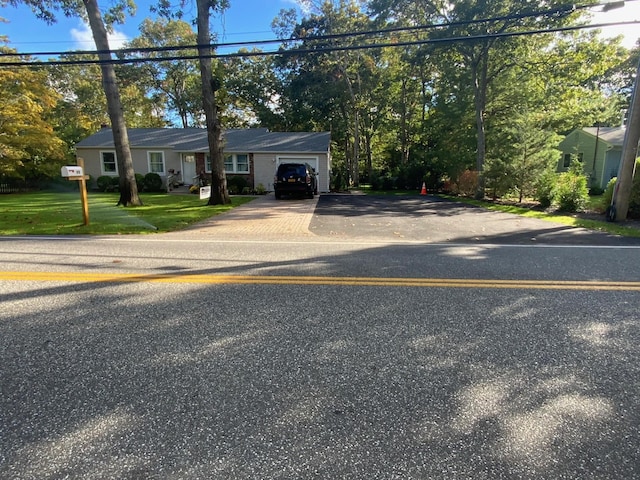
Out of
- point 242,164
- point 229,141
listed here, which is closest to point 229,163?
point 242,164

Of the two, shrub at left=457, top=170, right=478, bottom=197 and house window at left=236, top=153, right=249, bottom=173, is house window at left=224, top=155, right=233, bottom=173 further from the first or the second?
shrub at left=457, top=170, right=478, bottom=197

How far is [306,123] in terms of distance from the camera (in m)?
35.8

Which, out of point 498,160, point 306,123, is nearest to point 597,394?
point 498,160

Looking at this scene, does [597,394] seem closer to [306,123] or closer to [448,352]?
[448,352]

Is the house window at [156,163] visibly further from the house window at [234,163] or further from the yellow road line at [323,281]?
the yellow road line at [323,281]

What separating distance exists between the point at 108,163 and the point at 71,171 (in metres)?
18.0

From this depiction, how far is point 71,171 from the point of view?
29.9ft

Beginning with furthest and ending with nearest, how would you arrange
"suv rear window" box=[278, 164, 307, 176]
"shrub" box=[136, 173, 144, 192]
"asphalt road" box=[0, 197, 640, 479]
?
1. "shrub" box=[136, 173, 144, 192]
2. "suv rear window" box=[278, 164, 307, 176]
3. "asphalt road" box=[0, 197, 640, 479]

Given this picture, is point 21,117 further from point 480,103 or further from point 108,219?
point 480,103

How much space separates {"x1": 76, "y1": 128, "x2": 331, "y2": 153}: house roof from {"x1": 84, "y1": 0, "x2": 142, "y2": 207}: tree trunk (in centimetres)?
853

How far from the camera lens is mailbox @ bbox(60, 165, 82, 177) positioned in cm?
892

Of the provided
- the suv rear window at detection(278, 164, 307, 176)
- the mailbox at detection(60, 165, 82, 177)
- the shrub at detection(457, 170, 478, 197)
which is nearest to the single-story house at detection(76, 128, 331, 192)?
the suv rear window at detection(278, 164, 307, 176)

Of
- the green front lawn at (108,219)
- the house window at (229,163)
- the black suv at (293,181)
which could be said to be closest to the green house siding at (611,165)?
the black suv at (293,181)

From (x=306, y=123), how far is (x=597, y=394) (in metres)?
35.6
